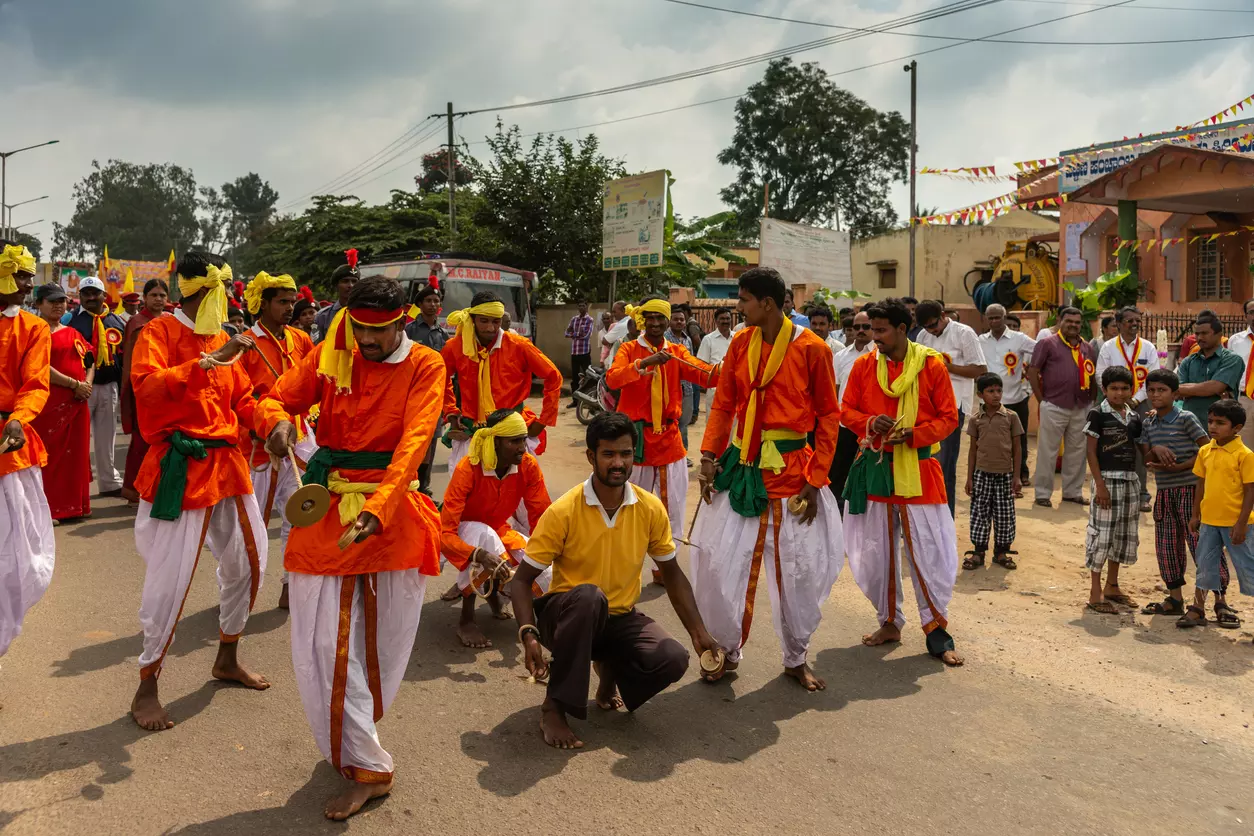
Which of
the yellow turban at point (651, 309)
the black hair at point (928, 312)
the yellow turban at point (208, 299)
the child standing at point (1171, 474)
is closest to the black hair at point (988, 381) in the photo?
the black hair at point (928, 312)

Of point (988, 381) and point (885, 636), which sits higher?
point (988, 381)

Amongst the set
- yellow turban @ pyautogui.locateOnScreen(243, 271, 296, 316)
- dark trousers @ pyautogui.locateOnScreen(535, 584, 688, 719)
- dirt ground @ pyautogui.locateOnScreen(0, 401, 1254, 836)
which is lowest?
dirt ground @ pyautogui.locateOnScreen(0, 401, 1254, 836)

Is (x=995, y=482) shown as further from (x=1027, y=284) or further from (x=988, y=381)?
(x=1027, y=284)

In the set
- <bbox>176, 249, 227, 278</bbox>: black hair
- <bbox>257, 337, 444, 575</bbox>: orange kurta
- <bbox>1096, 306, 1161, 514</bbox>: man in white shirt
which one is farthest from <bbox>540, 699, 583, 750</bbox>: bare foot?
<bbox>1096, 306, 1161, 514</bbox>: man in white shirt

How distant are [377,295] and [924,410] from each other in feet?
10.9

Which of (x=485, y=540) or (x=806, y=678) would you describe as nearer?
(x=806, y=678)

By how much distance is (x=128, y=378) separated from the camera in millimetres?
9578

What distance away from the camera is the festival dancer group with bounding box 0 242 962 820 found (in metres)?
3.80

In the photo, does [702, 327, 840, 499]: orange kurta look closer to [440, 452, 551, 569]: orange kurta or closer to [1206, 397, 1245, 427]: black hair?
[440, 452, 551, 569]: orange kurta

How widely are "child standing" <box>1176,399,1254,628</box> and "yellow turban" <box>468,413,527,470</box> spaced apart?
4.14m

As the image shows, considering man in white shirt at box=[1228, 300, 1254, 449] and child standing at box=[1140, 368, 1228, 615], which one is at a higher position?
man in white shirt at box=[1228, 300, 1254, 449]

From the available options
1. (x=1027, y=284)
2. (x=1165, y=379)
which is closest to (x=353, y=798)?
(x=1165, y=379)

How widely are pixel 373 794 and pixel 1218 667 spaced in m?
4.54

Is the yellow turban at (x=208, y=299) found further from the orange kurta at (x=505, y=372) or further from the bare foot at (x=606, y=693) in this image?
the bare foot at (x=606, y=693)
